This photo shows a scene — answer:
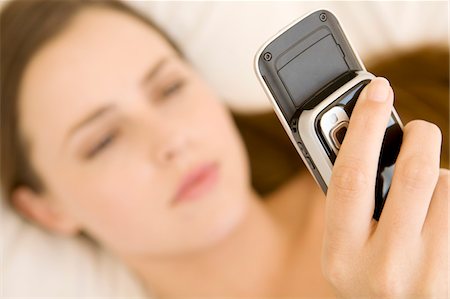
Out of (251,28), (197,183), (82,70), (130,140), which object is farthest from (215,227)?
(251,28)

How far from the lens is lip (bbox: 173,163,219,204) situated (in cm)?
79

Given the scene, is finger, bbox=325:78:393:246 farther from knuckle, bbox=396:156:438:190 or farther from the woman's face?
the woman's face

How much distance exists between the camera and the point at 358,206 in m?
0.43

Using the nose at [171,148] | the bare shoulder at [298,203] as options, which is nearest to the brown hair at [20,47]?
→ the nose at [171,148]

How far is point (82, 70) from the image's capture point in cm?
78

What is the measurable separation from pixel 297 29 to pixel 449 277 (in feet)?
0.82

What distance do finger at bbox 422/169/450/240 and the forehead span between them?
472 mm

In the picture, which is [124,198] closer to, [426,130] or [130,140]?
[130,140]

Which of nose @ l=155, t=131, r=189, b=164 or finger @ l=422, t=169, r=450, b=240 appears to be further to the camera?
nose @ l=155, t=131, r=189, b=164

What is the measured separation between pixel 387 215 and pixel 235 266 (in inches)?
20.6

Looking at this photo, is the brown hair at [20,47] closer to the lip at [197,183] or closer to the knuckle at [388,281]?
the lip at [197,183]

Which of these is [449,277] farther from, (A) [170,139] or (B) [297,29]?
(A) [170,139]

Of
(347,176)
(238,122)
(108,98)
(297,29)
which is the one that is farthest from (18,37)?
(347,176)

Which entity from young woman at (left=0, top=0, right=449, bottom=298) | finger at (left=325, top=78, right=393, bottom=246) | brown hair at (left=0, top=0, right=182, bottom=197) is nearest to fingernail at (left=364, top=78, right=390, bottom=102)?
finger at (left=325, top=78, right=393, bottom=246)
